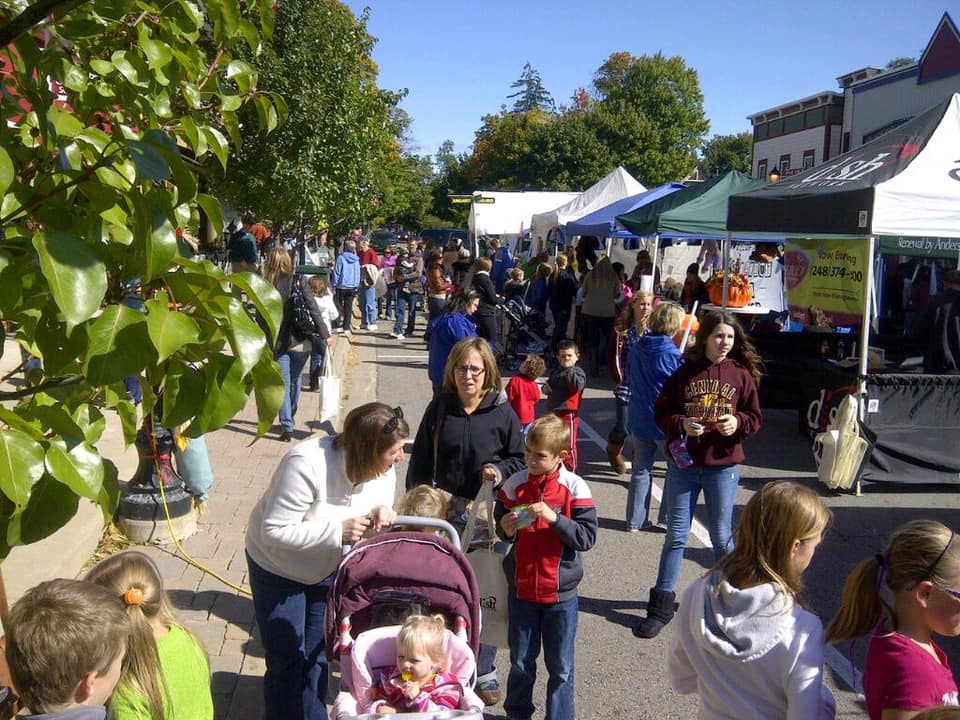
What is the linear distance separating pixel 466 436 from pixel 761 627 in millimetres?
2204

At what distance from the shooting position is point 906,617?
8.49 ft

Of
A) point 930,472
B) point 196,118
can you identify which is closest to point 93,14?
point 196,118

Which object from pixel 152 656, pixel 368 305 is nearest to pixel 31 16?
pixel 152 656

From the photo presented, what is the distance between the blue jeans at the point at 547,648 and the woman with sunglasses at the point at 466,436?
0.42 meters

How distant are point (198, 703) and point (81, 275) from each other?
2001 millimetres

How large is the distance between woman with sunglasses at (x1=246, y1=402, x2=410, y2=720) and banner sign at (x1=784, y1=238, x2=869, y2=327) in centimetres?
681

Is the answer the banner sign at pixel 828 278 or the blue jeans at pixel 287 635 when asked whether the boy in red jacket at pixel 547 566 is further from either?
the banner sign at pixel 828 278

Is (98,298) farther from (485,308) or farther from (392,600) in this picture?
(485,308)

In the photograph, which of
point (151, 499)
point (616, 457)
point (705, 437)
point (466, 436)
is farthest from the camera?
point (616, 457)

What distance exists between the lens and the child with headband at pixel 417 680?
2955mm

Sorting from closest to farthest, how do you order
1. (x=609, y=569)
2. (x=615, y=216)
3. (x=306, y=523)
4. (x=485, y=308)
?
(x=306, y=523), (x=609, y=569), (x=485, y=308), (x=615, y=216)

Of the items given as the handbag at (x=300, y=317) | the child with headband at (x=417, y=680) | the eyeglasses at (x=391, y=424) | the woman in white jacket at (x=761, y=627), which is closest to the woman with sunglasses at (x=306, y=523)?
the eyeglasses at (x=391, y=424)

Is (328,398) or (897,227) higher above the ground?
(897,227)

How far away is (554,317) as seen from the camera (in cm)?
1600
